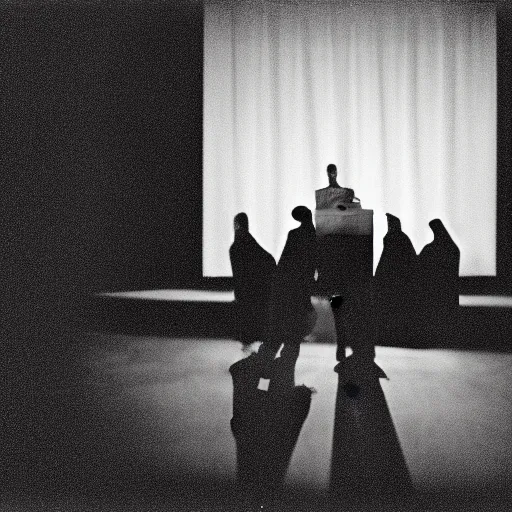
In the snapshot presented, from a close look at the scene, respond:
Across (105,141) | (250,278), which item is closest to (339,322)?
(250,278)

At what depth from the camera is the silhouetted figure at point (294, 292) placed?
1.43m

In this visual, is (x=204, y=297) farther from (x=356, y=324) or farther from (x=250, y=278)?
(x=356, y=324)

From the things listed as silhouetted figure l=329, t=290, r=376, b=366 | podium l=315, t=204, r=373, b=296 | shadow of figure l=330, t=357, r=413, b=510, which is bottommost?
shadow of figure l=330, t=357, r=413, b=510

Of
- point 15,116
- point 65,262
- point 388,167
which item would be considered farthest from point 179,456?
point 15,116

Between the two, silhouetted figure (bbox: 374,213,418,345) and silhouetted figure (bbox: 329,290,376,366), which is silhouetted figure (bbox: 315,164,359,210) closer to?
silhouetted figure (bbox: 374,213,418,345)

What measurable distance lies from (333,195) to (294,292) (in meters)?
0.30

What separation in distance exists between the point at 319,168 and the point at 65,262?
803mm

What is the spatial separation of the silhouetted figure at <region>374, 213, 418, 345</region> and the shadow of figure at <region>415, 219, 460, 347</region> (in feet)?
0.09

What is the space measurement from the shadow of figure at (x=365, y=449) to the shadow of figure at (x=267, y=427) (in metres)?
0.12

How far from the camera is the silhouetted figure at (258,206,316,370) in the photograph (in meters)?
1.43

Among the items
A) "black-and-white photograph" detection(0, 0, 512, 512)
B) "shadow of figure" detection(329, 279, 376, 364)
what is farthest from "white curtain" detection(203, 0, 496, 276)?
"shadow of figure" detection(329, 279, 376, 364)

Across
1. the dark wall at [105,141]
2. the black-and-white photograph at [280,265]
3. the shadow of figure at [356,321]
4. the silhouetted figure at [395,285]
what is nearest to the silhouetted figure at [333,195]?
the black-and-white photograph at [280,265]

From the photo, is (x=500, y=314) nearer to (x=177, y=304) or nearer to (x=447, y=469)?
(x=447, y=469)

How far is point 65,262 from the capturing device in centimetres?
150
